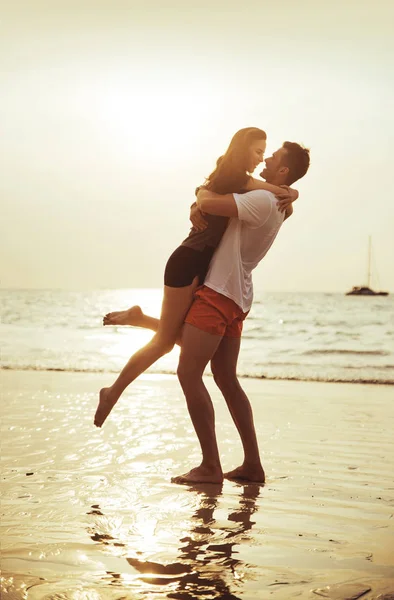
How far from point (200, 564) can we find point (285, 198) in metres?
2.13

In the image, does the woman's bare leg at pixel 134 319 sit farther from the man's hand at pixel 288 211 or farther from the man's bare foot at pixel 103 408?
the man's hand at pixel 288 211

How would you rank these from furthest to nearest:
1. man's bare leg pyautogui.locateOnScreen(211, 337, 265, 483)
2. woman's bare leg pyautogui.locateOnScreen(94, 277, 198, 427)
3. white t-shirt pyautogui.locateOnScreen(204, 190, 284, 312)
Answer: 1. man's bare leg pyautogui.locateOnScreen(211, 337, 265, 483)
2. woman's bare leg pyautogui.locateOnScreen(94, 277, 198, 427)
3. white t-shirt pyautogui.locateOnScreen(204, 190, 284, 312)

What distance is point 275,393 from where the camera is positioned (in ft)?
31.1

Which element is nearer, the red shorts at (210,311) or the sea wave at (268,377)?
the red shorts at (210,311)

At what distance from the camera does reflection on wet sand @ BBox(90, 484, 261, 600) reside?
8.61 ft

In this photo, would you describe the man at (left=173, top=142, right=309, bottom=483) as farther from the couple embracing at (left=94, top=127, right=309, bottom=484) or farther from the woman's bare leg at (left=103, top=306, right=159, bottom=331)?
the woman's bare leg at (left=103, top=306, right=159, bottom=331)

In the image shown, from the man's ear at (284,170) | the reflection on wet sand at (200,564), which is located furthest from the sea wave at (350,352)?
the reflection on wet sand at (200,564)

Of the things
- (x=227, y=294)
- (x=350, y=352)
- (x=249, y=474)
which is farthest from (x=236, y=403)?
(x=350, y=352)

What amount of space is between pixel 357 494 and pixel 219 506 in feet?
2.80

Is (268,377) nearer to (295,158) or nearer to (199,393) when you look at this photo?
(199,393)

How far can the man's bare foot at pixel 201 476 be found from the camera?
4324mm

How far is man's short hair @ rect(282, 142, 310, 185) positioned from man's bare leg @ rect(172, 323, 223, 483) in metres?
1.03

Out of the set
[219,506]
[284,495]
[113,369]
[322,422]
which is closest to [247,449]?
[284,495]

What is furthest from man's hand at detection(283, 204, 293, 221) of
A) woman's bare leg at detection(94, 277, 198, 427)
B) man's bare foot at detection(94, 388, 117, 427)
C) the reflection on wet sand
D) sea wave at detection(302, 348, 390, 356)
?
sea wave at detection(302, 348, 390, 356)
